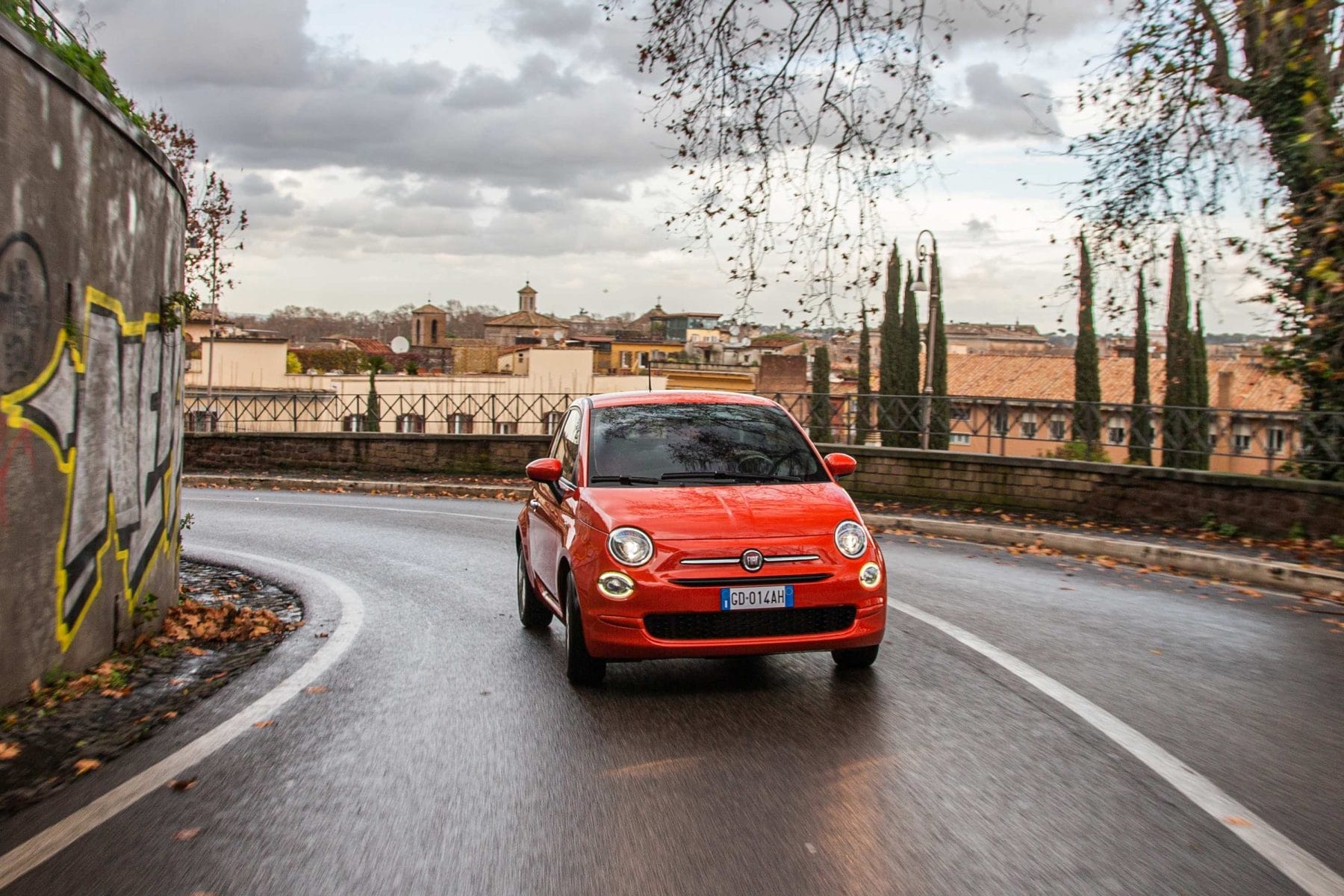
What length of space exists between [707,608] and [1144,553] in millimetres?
8638

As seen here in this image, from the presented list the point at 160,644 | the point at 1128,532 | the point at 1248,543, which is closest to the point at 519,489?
the point at 1128,532

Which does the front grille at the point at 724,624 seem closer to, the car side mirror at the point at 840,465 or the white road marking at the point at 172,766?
the car side mirror at the point at 840,465

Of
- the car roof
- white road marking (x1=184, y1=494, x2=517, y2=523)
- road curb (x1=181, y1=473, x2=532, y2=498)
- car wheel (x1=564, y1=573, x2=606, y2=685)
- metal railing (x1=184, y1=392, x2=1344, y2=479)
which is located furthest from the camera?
road curb (x1=181, y1=473, x2=532, y2=498)

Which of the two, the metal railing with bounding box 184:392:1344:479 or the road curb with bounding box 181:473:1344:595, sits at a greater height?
the metal railing with bounding box 184:392:1344:479

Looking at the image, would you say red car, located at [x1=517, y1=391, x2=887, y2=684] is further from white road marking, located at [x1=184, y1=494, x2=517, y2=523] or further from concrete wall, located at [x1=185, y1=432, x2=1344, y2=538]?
white road marking, located at [x1=184, y1=494, x2=517, y2=523]

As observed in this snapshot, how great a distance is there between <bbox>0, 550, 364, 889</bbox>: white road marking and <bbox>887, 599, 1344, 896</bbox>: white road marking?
397 cm

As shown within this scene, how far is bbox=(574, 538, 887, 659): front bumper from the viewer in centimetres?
632

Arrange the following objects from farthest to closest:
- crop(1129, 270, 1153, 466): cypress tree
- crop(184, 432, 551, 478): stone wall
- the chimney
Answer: the chimney
crop(184, 432, 551, 478): stone wall
crop(1129, 270, 1153, 466): cypress tree

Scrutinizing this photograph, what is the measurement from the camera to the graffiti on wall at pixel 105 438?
6.31m

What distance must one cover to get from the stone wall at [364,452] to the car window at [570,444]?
56.2ft

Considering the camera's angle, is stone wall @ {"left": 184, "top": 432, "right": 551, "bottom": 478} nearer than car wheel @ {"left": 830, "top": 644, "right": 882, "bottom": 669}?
No

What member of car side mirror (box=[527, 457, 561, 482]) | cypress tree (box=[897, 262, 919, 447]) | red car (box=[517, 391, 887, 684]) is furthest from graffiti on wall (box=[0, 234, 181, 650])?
cypress tree (box=[897, 262, 919, 447])

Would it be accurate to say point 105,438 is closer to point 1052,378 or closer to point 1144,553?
point 1144,553

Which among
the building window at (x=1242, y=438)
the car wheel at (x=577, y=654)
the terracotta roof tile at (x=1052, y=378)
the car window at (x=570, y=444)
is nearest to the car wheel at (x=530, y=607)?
the car window at (x=570, y=444)
